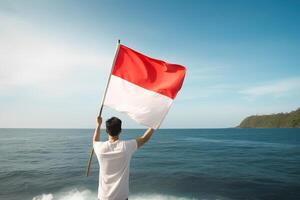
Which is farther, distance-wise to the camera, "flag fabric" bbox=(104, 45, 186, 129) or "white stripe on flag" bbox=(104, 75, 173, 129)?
"flag fabric" bbox=(104, 45, 186, 129)

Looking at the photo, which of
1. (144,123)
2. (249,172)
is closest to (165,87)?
(144,123)

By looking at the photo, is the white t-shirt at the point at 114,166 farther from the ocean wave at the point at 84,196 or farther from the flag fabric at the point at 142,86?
the ocean wave at the point at 84,196

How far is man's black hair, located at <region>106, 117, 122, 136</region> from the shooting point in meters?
3.76

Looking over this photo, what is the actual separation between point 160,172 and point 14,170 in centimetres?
2017

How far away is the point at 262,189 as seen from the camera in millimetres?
20953

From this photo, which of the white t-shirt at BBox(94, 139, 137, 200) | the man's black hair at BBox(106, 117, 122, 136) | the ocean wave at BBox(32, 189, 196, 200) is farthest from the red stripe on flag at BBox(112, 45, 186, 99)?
the ocean wave at BBox(32, 189, 196, 200)

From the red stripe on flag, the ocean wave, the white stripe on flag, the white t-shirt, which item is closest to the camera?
the white t-shirt

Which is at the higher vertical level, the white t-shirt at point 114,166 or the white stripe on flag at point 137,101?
the white stripe on flag at point 137,101

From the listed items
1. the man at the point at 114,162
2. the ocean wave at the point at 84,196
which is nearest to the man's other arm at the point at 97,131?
the man at the point at 114,162

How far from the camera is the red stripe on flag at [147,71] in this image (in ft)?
18.8

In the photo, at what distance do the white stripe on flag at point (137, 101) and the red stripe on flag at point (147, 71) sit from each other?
162mm

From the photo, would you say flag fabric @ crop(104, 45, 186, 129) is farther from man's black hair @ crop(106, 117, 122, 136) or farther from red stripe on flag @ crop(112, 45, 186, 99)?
man's black hair @ crop(106, 117, 122, 136)

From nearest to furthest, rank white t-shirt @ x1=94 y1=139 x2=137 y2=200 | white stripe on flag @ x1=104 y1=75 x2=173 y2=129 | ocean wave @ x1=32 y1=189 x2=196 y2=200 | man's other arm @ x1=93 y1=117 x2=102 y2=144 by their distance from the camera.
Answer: white t-shirt @ x1=94 y1=139 x2=137 y2=200 < man's other arm @ x1=93 y1=117 x2=102 y2=144 < white stripe on flag @ x1=104 y1=75 x2=173 y2=129 < ocean wave @ x1=32 y1=189 x2=196 y2=200

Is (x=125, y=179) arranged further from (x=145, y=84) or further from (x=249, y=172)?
(x=249, y=172)
